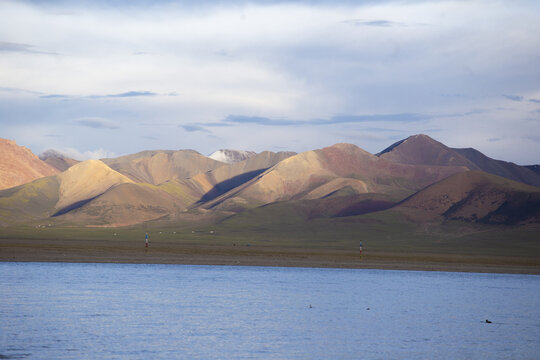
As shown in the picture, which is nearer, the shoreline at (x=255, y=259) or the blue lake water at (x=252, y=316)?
the blue lake water at (x=252, y=316)

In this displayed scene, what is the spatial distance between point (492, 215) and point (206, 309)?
162941 millimetres

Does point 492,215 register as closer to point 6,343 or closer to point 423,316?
point 423,316

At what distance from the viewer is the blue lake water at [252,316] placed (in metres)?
33.6

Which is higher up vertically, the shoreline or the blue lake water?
the shoreline

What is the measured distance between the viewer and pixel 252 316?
45.0m

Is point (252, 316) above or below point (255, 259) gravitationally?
below

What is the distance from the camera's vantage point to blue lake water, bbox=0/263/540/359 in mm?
33622

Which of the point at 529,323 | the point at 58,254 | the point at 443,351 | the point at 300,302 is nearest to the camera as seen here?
the point at 443,351

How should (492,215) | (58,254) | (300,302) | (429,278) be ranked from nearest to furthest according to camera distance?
(300,302), (429,278), (58,254), (492,215)

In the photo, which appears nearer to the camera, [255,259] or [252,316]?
[252,316]

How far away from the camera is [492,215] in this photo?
639ft

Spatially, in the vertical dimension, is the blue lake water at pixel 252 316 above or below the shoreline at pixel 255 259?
below

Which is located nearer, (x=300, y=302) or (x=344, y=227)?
(x=300, y=302)

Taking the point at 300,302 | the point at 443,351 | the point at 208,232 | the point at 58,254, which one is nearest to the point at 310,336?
the point at 443,351
